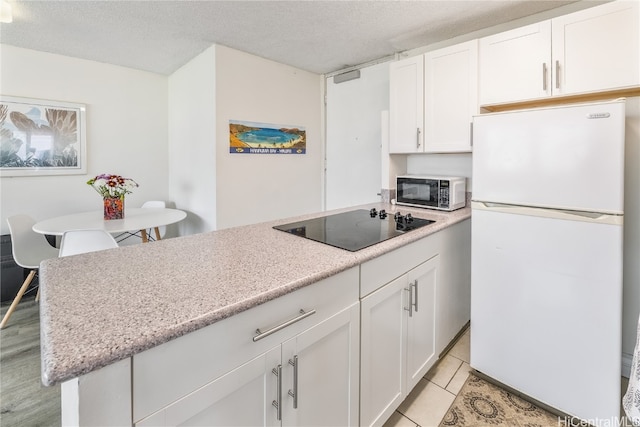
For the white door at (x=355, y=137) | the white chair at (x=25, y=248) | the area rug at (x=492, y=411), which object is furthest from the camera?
the white door at (x=355, y=137)

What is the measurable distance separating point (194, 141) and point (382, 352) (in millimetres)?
2766

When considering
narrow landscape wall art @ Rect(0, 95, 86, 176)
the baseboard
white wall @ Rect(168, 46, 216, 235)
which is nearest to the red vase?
white wall @ Rect(168, 46, 216, 235)

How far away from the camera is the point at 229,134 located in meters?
2.84

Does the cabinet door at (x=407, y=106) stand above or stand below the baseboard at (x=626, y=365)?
above

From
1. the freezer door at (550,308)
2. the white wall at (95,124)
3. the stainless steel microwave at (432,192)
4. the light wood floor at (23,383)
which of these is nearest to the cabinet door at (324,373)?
the freezer door at (550,308)

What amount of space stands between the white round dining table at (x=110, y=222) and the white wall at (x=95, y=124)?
65 cm

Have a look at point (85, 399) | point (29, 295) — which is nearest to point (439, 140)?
point (85, 399)

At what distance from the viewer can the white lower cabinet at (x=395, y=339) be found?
4.02 feet

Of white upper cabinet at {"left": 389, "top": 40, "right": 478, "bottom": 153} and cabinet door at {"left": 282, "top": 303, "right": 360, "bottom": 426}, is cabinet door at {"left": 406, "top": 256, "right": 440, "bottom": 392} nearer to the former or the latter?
cabinet door at {"left": 282, "top": 303, "right": 360, "bottom": 426}

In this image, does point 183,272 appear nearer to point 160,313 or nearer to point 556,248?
point 160,313

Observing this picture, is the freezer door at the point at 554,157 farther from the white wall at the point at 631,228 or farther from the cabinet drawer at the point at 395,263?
the white wall at the point at 631,228

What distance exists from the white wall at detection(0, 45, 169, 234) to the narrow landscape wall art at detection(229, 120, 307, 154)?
54.8 inches

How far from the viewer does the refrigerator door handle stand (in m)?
1.29

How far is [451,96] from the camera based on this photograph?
2.12 m
